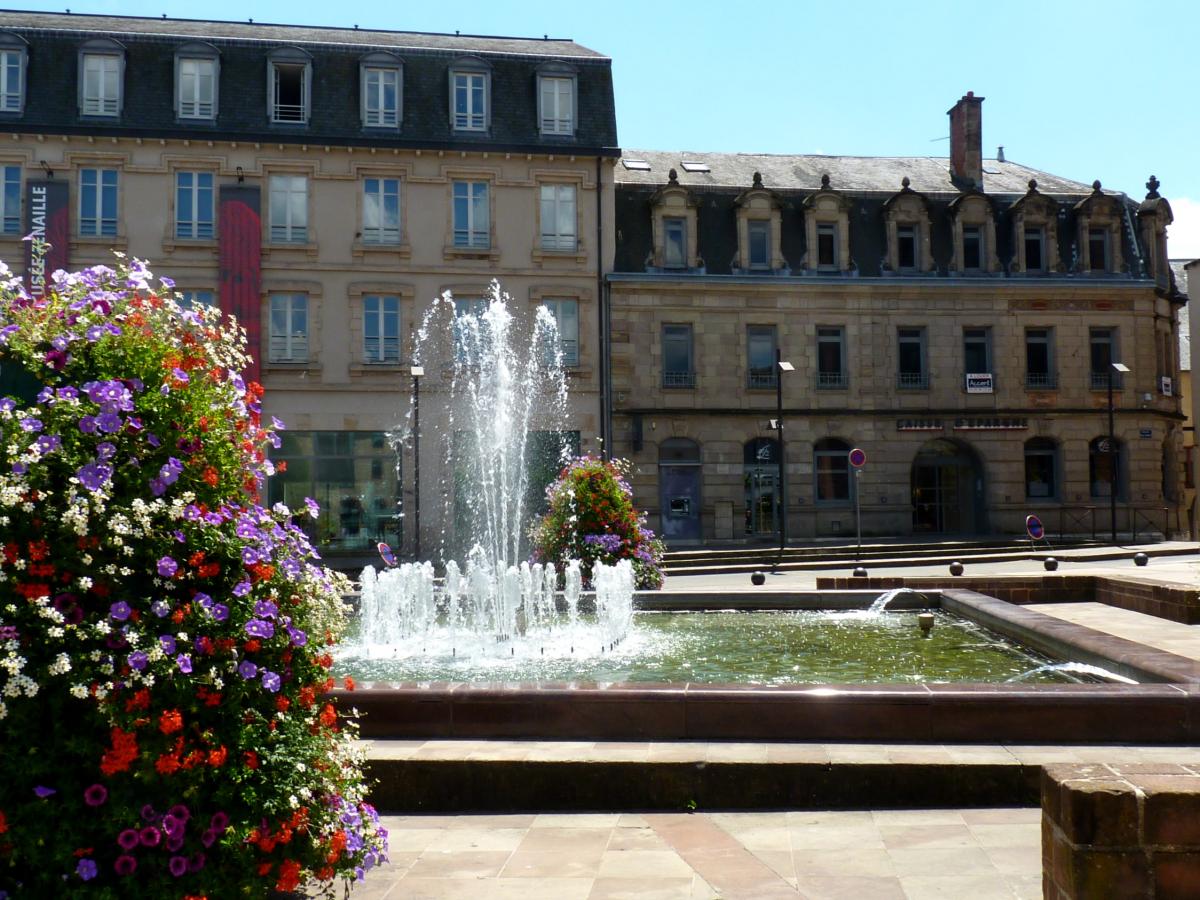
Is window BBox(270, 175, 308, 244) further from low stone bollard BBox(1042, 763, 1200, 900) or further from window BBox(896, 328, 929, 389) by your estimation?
low stone bollard BBox(1042, 763, 1200, 900)

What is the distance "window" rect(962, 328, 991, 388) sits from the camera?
117ft

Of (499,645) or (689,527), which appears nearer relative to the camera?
(499,645)

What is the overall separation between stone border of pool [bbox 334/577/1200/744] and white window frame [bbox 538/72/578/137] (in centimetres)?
2755

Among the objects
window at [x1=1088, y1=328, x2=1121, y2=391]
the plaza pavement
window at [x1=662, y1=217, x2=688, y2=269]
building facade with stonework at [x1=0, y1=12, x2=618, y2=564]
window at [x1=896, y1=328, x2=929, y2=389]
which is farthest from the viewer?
window at [x1=1088, y1=328, x2=1121, y2=391]

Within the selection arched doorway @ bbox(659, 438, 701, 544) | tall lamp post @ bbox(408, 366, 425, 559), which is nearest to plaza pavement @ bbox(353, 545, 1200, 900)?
tall lamp post @ bbox(408, 366, 425, 559)

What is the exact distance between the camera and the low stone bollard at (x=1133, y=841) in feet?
12.3

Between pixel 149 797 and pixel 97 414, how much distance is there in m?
1.45

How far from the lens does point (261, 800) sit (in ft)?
14.2

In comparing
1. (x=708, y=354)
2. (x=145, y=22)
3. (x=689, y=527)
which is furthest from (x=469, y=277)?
(x=145, y=22)

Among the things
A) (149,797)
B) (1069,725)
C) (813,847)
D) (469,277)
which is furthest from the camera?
(469,277)

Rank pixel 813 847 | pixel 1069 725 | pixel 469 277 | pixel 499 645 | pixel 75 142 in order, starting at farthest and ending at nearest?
1. pixel 469 277
2. pixel 75 142
3. pixel 499 645
4. pixel 1069 725
5. pixel 813 847

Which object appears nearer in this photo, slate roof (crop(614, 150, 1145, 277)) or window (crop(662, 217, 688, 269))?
window (crop(662, 217, 688, 269))

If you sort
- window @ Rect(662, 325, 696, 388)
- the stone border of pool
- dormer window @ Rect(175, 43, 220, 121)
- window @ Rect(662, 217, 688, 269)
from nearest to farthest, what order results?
the stone border of pool, dormer window @ Rect(175, 43, 220, 121), window @ Rect(662, 325, 696, 388), window @ Rect(662, 217, 688, 269)

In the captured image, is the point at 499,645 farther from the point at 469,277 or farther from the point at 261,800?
the point at 469,277
